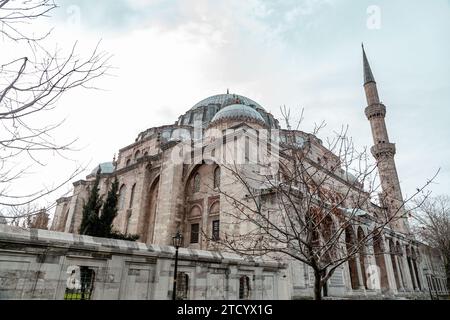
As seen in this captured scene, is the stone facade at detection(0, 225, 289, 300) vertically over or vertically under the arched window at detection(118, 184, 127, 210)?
under

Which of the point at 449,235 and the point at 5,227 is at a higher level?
the point at 449,235

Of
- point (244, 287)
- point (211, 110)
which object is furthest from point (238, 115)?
point (244, 287)

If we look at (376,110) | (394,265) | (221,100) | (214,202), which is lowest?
(394,265)

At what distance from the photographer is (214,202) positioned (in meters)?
16.8

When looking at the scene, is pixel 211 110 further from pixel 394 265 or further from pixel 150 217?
pixel 394 265

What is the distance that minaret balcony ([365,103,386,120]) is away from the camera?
2616 centimetres

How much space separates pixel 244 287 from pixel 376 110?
23767mm

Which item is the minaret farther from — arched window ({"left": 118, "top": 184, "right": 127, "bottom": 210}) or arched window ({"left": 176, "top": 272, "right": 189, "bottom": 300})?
arched window ({"left": 118, "top": 184, "right": 127, "bottom": 210})

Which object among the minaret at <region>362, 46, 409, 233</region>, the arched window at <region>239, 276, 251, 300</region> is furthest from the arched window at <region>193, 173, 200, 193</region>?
the minaret at <region>362, 46, 409, 233</region>
